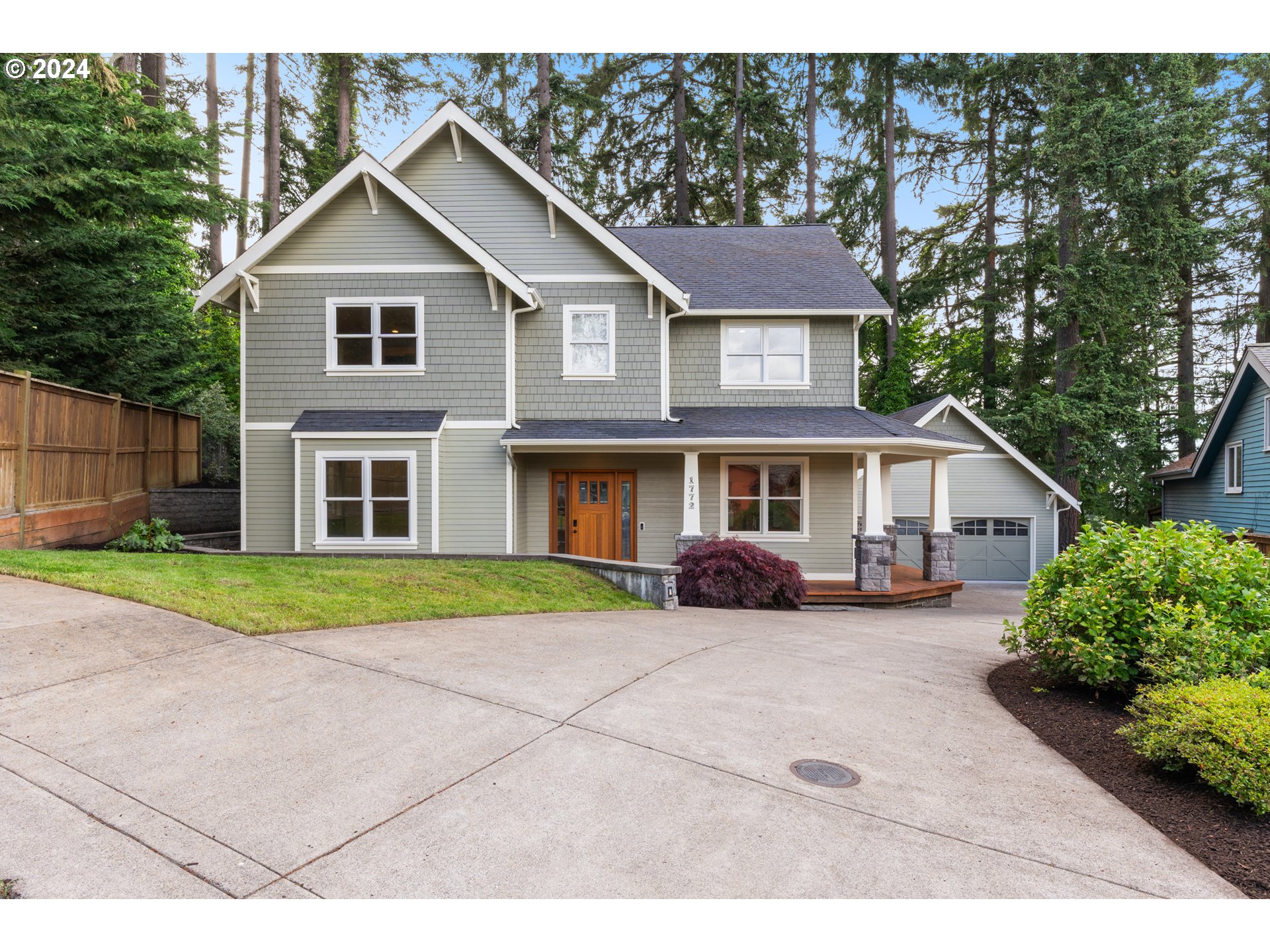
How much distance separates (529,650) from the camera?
6.00 metres

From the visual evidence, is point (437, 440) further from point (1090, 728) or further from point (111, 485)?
point (1090, 728)

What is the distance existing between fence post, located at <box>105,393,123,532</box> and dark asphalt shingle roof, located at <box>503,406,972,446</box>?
6.69 meters

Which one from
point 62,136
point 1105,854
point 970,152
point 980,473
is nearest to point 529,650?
point 1105,854

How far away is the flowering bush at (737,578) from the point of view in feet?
34.2

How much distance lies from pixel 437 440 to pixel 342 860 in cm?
953

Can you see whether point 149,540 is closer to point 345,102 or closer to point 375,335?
point 375,335

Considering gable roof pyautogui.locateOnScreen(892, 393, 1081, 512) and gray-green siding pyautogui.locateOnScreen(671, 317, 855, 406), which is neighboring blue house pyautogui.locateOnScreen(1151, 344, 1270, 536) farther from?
gray-green siding pyautogui.locateOnScreen(671, 317, 855, 406)

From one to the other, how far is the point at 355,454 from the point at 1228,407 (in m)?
20.9

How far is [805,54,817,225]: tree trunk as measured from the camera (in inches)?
915

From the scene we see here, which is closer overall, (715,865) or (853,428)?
(715,865)

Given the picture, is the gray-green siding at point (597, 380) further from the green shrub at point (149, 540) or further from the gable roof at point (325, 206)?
the green shrub at point (149, 540)

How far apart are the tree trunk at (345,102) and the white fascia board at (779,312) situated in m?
14.5

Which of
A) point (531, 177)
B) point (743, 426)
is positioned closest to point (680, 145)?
point (531, 177)

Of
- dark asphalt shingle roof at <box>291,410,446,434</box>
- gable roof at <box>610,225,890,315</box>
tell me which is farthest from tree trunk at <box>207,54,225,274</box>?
gable roof at <box>610,225,890,315</box>
